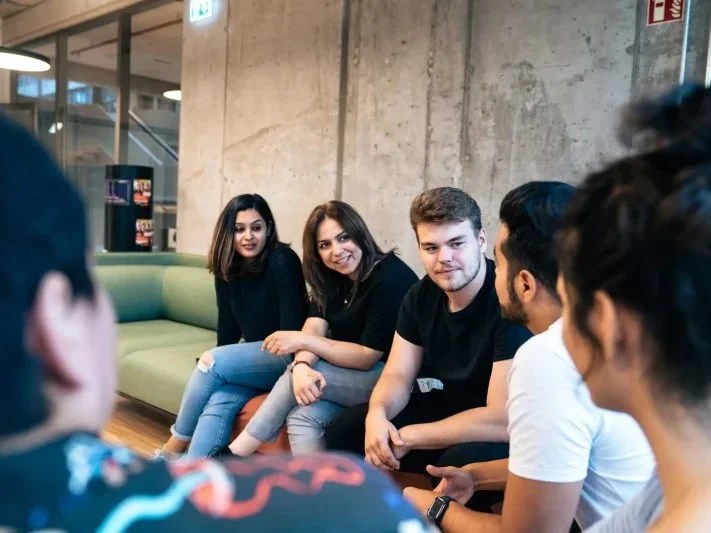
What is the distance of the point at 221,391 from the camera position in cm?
279

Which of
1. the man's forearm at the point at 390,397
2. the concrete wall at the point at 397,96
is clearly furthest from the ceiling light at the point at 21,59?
the man's forearm at the point at 390,397

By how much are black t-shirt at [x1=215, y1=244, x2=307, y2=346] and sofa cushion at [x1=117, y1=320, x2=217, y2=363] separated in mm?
418

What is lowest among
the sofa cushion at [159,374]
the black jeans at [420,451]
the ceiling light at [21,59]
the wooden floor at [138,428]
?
the wooden floor at [138,428]

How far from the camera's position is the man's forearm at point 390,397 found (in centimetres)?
215

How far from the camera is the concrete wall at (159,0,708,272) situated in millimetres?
2934

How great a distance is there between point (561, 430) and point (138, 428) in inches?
112

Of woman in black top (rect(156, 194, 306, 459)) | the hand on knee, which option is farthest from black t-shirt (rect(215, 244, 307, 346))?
the hand on knee

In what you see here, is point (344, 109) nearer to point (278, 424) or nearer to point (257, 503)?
point (278, 424)

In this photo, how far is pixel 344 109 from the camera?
4.02 metres

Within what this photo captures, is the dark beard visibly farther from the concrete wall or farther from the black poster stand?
the black poster stand

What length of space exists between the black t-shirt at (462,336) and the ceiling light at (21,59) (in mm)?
4482

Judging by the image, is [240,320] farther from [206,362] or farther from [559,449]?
[559,449]

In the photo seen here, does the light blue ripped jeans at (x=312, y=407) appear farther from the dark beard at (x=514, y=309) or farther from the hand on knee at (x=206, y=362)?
the dark beard at (x=514, y=309)

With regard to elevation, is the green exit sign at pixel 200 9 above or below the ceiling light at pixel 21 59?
above
